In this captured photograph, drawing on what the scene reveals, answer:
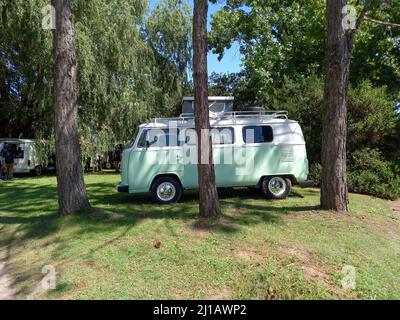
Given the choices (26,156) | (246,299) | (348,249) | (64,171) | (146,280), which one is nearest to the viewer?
(246,299)

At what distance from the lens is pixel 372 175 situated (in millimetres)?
12727

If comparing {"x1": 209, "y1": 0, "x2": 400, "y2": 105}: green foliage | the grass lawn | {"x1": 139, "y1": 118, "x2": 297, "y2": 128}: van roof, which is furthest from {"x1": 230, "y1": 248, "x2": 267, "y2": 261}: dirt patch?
{"x1": 209, "y1": 0, "x2": 400, "y2": 105}: green foliage

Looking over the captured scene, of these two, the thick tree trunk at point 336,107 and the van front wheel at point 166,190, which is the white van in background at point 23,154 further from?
the thick tree trunk at point 336,107

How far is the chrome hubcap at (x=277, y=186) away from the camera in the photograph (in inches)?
430

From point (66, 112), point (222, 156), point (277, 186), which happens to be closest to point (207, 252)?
point (66, 112)

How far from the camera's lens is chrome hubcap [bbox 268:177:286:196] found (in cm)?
1093

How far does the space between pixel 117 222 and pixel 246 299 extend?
3789 millimetres

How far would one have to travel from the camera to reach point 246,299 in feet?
16.8

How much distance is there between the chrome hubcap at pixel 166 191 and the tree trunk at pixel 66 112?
2.39 metres

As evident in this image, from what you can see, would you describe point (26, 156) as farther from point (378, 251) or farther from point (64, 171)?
point (378, 251)

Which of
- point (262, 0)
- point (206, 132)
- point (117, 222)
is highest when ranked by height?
point (262, 0)

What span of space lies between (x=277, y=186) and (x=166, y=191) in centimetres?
308

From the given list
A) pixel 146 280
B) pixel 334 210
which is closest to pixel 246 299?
pixel 146 280

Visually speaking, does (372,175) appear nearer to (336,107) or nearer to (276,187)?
(276,187)
